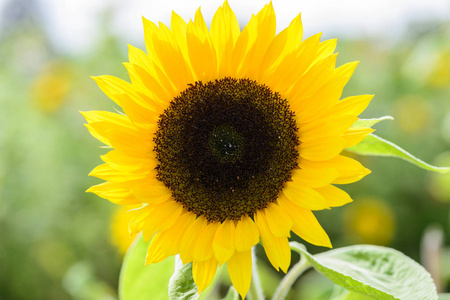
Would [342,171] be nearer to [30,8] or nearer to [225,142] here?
[225,142]

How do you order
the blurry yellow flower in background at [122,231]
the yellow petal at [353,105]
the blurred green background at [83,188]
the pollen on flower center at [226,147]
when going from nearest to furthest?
the yellow petal at [353,105] → the pollen on flower center at [226,147] → the blurry yellow flower in background at [122,231] → the blurred green background at [83,188]

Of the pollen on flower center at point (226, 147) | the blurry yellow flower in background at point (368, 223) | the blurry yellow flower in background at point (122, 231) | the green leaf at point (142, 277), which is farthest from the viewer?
the blurry yellow flower in background at point (368, 223)

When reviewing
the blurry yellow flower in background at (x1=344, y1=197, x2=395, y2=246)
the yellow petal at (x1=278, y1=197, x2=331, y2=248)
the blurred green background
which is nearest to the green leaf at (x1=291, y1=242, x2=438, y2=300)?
the yellow petal at (x1=278, y1=197, x2=331, y2=248)

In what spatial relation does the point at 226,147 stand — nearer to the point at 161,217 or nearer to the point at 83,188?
the point at 161,217

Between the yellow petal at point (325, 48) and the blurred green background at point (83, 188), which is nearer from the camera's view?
the yellow petal at point (325, 48)

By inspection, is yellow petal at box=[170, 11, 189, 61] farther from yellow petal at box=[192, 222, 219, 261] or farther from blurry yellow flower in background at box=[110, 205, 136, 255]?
blurry yellow flower in background at box=[110, 205, 136, 255]

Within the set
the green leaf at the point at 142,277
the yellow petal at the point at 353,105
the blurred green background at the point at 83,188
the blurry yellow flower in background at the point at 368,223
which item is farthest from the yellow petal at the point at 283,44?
the blurry yellow flower in background at the point at 368,223

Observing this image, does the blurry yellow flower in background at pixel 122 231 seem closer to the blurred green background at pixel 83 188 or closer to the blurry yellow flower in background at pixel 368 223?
the blurred green background at pixel 83 188

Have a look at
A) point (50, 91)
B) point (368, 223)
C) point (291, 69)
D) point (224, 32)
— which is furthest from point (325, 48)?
point (50, 91)
